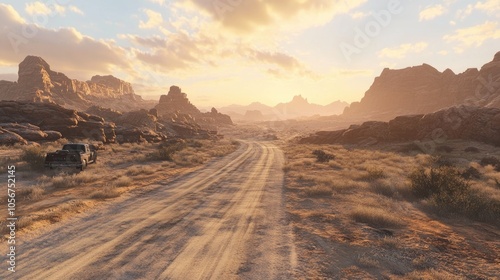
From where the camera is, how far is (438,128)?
4947 centimetres

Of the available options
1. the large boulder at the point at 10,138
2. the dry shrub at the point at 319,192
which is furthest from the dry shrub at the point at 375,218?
the large boulder at the point at 10,138

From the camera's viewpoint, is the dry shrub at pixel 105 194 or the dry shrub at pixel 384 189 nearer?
the dry shrub at pixel 105 194

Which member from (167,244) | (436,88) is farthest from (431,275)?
(436,88)

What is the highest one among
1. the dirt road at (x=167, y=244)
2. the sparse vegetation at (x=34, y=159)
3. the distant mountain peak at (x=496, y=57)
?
the distant mountain peak at (x=496, y=57)

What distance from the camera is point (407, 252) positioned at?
7.33 metres

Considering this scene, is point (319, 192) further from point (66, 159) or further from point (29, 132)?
point (29, 132)

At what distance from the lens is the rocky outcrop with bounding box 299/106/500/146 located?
43781 millimetres

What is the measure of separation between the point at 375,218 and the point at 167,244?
23.9ft

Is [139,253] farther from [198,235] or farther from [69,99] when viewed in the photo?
[69,99]

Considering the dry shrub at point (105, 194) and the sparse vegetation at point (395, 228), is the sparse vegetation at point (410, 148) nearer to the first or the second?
the sparse vegetation at point (395, 228)

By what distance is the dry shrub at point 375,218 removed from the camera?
9641 mm

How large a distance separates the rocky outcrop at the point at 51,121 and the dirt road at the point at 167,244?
110 feet

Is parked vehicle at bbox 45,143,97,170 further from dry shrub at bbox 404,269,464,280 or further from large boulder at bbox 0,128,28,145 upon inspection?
dry shrub at bbox 404,269,464,280

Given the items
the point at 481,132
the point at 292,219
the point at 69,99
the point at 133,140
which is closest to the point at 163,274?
the point at 292,219
